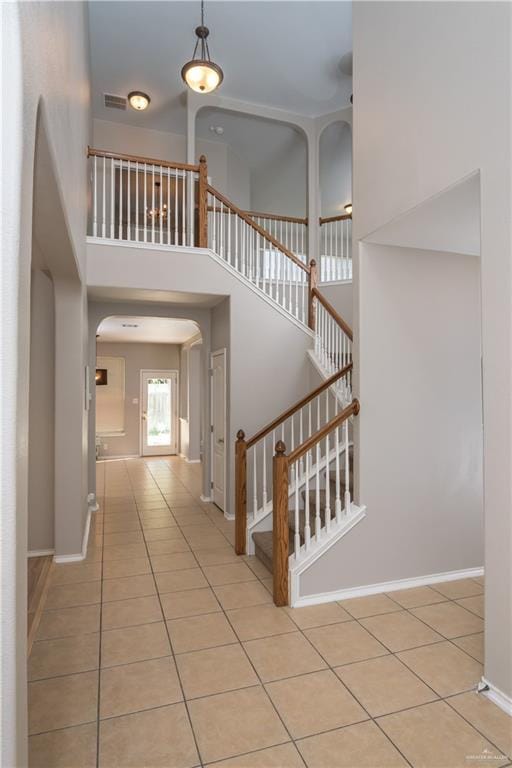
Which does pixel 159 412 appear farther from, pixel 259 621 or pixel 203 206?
pixel 259 621

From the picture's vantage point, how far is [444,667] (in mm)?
2459

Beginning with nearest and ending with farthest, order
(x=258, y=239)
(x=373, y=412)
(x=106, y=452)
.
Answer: (x=373, y=412), (x=258, y=239), (x=106, y=452)

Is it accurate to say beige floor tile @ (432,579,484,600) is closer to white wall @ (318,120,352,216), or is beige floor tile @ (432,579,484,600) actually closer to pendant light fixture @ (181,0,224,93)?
pendant light fixture @ (181,0,224,93)

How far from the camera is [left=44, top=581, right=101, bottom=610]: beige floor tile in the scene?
3.23 meters

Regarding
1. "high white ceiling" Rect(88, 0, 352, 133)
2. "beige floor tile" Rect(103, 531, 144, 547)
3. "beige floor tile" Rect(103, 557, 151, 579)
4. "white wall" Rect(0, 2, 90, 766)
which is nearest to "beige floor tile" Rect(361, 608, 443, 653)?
"beige floor tile" Rect(103, 557, 151, 579)

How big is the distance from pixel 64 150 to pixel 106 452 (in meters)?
8.69

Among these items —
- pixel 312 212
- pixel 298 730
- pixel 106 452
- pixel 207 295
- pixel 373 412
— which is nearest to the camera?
pixel 298 730

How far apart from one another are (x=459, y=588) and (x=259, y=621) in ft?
5.40

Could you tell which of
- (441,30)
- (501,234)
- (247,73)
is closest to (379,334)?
(501,234)

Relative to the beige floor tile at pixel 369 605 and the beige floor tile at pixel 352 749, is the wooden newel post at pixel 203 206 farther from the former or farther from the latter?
the beige floor tile at pixel 352 749

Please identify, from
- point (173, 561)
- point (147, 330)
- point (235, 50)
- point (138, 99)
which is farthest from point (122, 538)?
point (235, 50)

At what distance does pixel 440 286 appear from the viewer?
3.51 metres

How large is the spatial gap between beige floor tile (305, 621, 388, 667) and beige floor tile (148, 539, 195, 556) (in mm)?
1748

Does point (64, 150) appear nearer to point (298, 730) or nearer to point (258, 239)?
point (298, 730)
